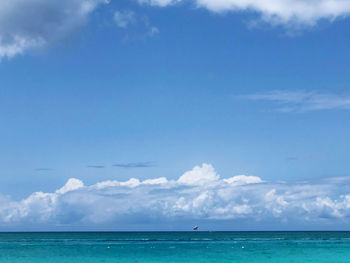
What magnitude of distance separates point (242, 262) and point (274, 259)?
6170 mm

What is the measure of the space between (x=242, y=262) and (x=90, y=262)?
1708 centimetres

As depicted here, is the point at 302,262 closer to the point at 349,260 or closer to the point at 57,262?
the point at 349,260

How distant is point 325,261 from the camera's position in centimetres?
5838

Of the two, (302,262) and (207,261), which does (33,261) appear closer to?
(207,261)

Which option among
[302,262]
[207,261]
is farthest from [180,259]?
[302,262]

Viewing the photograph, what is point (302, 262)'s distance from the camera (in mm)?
56406

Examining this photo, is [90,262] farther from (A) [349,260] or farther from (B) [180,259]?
(A) [349,260]

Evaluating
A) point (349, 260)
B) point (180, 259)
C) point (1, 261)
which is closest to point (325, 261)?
point (349, 260)

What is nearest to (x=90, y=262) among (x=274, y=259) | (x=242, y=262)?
(x=242, y=262)

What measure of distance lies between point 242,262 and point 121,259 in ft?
49.1

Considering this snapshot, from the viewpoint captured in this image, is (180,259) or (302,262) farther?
(180,259)

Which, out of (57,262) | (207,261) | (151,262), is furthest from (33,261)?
(207,261)

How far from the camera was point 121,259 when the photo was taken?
203 ft

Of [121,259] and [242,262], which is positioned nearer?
[242,262]
